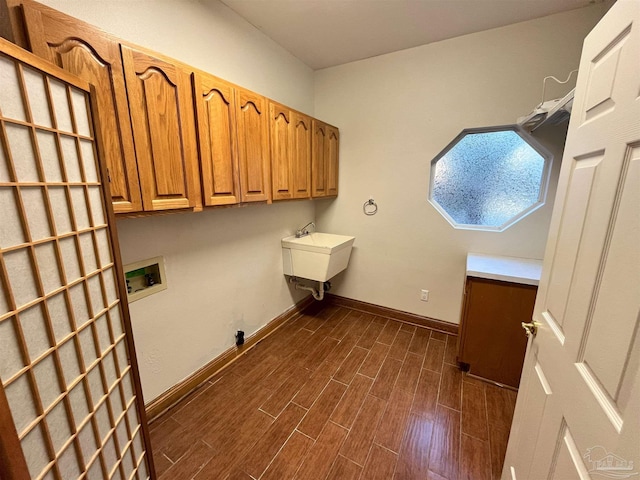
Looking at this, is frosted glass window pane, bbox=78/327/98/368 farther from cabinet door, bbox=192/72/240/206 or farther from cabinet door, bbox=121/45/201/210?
cabinet door, bbox=192/72/240/206

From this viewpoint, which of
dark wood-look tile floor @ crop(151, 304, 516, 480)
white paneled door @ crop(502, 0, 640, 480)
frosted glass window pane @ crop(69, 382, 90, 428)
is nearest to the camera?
white paneled door @ crop(502, 0, 640, 480)

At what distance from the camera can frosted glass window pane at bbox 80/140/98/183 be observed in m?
0.76

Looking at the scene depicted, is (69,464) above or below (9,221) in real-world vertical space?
below

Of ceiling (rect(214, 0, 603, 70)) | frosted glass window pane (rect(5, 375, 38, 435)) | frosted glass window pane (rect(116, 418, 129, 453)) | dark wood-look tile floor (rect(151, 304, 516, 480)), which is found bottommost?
dark wood-look tile floor (rect(151, 304, 516, 480))

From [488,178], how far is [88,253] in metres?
2.73

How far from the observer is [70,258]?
71 centimetres

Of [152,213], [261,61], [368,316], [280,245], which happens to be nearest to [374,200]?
[280,245]

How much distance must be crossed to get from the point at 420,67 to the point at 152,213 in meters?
2.48

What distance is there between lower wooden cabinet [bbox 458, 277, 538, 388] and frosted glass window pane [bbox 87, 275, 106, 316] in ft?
6.92

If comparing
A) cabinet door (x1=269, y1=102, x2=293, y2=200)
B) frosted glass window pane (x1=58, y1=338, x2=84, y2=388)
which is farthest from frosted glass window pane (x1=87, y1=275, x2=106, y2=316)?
cabinet door (x1=269, y1=102, x2=293, y2=200)

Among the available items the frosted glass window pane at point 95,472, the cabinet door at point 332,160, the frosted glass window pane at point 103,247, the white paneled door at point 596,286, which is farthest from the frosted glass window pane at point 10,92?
the cabinet door at point 332,160

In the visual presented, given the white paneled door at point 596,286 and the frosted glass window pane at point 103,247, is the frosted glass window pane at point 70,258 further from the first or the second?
the white paneled door at point 596,286

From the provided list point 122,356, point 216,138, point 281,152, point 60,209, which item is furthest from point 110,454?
point 281,152

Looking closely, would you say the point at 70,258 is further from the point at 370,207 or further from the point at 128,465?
the point at 370,207
